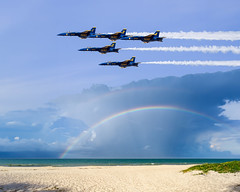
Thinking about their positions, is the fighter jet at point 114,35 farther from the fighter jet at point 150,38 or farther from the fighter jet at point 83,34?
the fighter jet at point 150,38

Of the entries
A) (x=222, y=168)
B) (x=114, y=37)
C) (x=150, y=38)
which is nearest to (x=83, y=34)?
(x=114, y=37)

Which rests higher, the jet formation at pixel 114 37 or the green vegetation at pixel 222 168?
the jet formation at pixel 114 37

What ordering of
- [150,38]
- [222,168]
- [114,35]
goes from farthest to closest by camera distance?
[114,35], [150,38], [222,168]

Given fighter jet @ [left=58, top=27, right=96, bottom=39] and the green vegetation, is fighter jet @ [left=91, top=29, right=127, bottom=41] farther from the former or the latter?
the green vegetation

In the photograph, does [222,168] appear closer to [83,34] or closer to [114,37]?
[114,37]

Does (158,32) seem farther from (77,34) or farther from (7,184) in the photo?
(7,184)

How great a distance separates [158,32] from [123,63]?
54.7ft

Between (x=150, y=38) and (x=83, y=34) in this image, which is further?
(x=83, y=34)

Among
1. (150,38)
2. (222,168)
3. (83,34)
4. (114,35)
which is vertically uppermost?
(83,34)

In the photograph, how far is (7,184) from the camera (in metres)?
29.3

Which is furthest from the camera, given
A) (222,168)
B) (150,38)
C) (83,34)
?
(83,34)

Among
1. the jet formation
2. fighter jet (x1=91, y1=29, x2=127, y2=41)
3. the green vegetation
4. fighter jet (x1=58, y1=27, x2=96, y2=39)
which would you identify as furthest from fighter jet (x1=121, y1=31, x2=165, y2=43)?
the green vegetation

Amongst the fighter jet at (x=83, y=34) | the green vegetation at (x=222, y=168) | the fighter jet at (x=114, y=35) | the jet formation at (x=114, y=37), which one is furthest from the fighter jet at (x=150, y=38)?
the green vegetation at (x=222, y=168)

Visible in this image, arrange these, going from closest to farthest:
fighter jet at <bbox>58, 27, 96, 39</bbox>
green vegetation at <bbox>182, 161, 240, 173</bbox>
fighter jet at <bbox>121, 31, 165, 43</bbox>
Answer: green vegetation at <bbox>182, 161, 240, 173</bbox>
fighter jet at <bbox>121, 31, 165, 43</bbox>
fighter jet at <bbox>58, 27, 96, 39</bbox>
